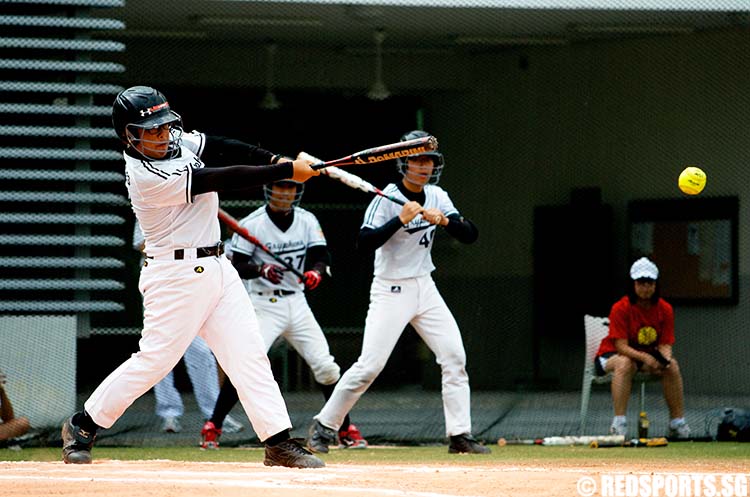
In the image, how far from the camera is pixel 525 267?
1352cm

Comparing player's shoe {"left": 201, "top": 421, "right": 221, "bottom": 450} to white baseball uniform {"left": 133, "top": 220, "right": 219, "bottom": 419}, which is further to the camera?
white baseball uniform {"left": 133, "top": 220, "right": 219, "bottom": 419}

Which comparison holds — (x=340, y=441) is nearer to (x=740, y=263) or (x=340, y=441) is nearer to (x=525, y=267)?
(x=525, y=267)

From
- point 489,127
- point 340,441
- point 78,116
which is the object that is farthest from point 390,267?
point 489,127

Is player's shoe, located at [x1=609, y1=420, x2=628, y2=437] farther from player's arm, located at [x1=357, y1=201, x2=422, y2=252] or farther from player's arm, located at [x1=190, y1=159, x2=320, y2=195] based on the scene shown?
player's arm, located at [x1=190, y1=159, x2=320, y2=195]

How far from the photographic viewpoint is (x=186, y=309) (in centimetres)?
641

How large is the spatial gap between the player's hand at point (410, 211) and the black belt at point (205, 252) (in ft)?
6.97

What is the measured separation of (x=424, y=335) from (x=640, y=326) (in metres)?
2.46

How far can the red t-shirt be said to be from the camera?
10.5 m

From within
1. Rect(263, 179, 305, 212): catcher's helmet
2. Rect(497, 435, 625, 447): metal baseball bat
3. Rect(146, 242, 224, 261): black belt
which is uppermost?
Rect(263, 179, 305, 212): catcher's helmet

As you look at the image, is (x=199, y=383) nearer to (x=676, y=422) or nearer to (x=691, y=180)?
(x=676, y=422)

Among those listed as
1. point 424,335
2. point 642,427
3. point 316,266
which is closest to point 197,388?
point 316,266

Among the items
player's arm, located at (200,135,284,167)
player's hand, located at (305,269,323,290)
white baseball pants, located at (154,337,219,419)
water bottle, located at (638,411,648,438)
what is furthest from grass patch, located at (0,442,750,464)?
player's arm, located at (200,135,284,167)

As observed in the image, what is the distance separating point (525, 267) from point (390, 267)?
487 centimetres

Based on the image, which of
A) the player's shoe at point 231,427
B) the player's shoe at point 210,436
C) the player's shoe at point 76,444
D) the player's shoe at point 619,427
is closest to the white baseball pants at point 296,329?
the player's shoe at point 210,436
